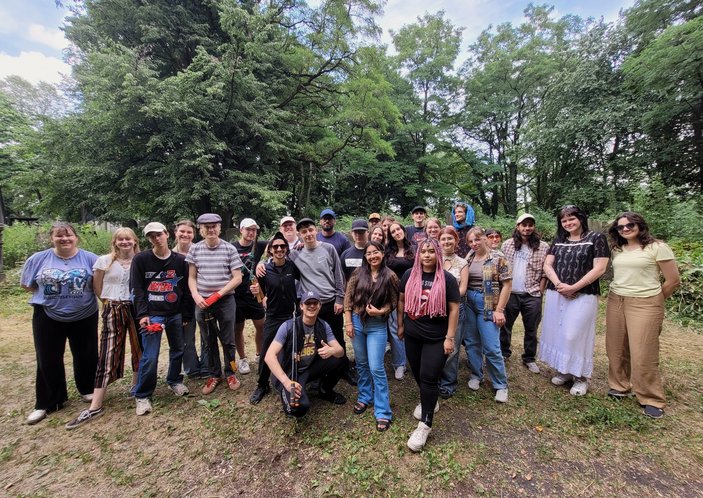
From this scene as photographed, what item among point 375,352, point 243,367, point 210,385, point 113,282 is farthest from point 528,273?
point 113,282

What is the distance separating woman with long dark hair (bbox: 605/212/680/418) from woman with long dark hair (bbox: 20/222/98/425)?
5337 mm

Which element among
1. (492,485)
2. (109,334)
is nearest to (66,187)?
(109,334)

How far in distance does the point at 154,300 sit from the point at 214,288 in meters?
0.57

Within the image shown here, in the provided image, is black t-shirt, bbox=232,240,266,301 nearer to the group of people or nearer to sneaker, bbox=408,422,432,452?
the group of people

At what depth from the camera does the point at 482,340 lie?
3.21 metres

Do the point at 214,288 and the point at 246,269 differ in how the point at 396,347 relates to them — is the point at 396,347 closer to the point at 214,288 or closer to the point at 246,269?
the point at 246,269

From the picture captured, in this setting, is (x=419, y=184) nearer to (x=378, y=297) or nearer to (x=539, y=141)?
(x=539, y=141)

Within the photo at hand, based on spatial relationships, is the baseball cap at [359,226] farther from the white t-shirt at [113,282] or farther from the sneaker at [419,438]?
the white t-shirt at [113,282]

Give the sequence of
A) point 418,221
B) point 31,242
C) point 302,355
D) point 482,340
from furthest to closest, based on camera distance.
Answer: point 31,242, point 418,221, point 482,340, point 302,355

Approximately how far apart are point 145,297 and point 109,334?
56cm

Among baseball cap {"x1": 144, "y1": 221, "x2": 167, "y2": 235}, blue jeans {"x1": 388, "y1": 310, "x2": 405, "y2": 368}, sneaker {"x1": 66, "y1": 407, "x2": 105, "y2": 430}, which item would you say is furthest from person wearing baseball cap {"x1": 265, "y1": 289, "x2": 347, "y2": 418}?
sneaker {"x1": 66, "y1": 407, "x2": 105, "y2": 430}

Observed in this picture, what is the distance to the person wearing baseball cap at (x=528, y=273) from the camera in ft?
12.0

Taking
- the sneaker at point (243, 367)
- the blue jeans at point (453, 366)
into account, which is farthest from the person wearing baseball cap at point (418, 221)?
the sneaker at point (243, 367)

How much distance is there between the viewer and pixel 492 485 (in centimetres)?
220
